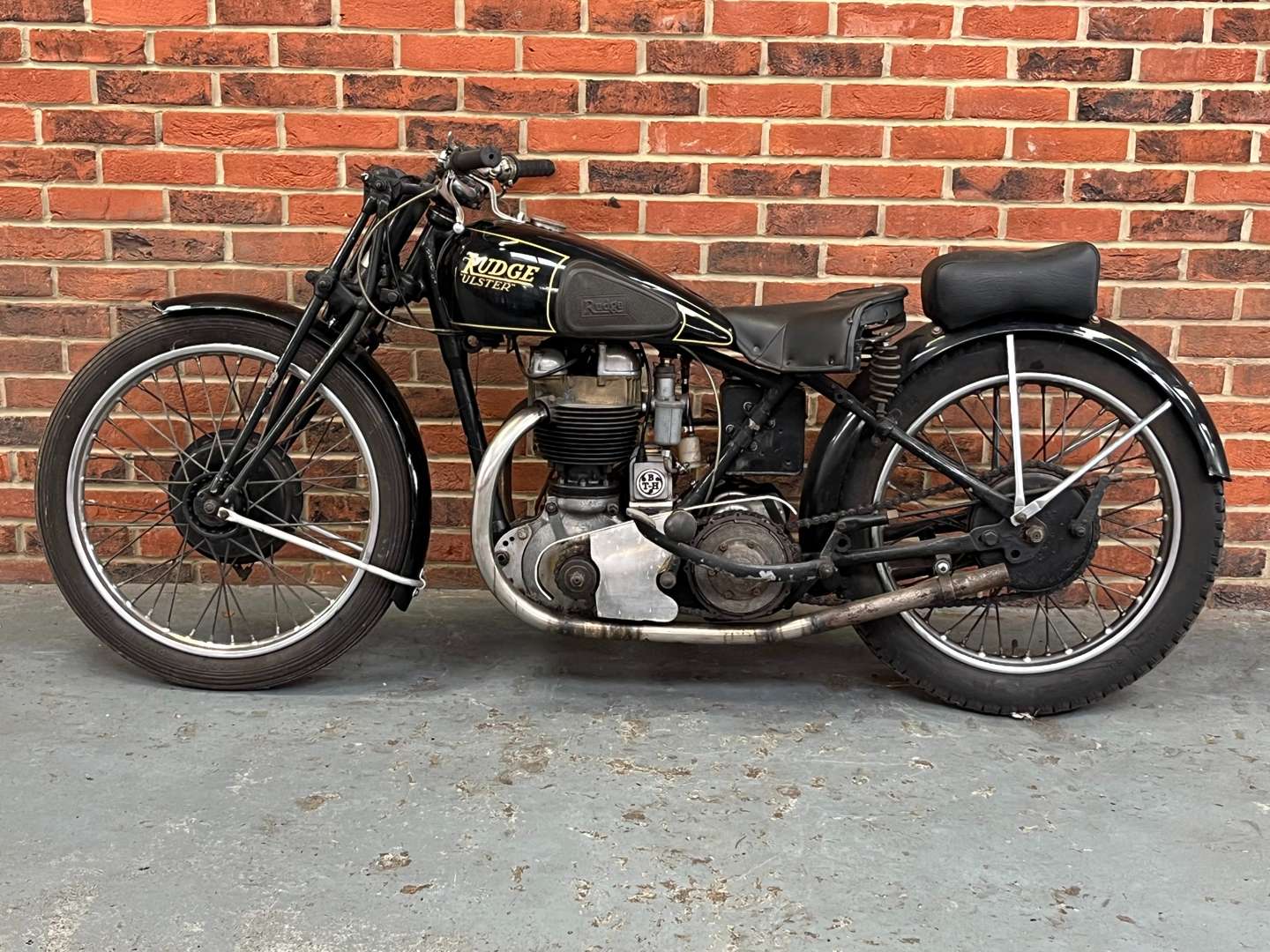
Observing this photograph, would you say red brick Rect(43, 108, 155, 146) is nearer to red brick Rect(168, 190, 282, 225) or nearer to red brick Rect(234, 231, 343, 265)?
red brick Rect(168, 190, 282, 225)

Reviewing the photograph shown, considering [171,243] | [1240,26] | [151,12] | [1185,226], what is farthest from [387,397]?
[1240,26]

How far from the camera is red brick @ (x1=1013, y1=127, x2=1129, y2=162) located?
3.03 m

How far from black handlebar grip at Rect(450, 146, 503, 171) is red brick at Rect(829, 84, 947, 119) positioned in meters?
1.02

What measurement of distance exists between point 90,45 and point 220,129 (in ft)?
1.26

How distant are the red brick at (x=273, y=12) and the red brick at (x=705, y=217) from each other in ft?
3.21

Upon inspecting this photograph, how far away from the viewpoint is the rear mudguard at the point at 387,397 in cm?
269

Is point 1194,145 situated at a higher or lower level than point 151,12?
lower

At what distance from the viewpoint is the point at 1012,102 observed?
9.88 ft

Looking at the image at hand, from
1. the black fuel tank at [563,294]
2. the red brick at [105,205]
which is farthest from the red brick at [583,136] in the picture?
the red brick at [105,205]

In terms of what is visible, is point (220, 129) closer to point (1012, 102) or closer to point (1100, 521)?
point (1012, 102)

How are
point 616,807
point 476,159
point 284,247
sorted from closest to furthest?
point 616,807, point 476,159, point 284,247

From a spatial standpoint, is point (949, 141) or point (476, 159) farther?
point (949, 141)

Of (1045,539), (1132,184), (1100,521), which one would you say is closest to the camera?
(1045,539)

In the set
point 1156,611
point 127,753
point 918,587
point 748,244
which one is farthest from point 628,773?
point 748,244
